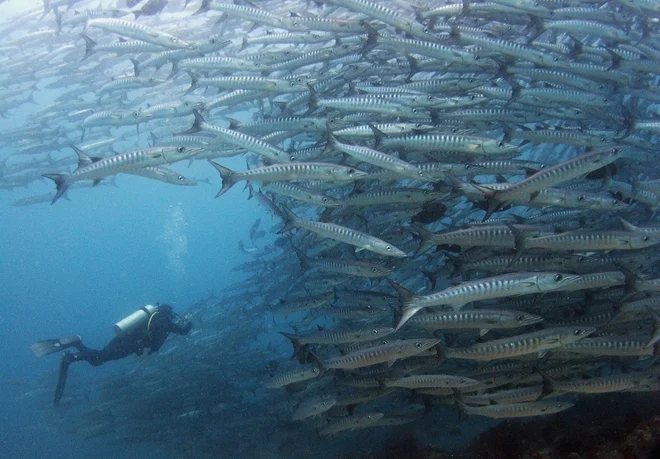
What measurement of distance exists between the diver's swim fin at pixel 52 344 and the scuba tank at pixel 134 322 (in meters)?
2.18

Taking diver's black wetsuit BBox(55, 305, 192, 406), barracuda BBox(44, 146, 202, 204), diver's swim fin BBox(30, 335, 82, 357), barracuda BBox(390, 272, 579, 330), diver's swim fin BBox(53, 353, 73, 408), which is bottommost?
diver's swim fin BBox(53, 353, 73, 408)

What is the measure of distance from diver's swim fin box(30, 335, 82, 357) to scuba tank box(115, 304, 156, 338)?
2.18 meters

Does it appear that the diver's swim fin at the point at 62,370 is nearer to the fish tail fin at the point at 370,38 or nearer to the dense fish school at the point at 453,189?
the dense fish school at the point at 453,189

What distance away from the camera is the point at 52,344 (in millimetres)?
12859

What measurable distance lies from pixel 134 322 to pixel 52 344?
2.84 metres

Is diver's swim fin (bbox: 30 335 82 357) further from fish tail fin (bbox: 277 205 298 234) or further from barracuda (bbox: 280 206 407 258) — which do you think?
barracuda (bbox: 280 206 407 258)

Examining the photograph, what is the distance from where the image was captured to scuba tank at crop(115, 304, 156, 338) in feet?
39.6

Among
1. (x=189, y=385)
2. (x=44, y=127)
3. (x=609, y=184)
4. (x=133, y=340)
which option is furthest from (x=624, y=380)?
(x=44, y=127)

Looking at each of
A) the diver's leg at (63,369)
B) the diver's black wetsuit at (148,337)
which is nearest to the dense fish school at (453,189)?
the diver's black wetsuit at (148,337)

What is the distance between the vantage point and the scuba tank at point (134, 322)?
12.1m

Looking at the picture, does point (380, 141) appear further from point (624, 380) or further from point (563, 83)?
point (624, 380)

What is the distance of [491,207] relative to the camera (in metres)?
4.95

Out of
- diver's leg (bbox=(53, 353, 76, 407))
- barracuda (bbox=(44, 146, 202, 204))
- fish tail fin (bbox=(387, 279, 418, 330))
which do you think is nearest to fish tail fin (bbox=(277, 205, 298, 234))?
barracuda (bbox=(44, 146, 202, 204))

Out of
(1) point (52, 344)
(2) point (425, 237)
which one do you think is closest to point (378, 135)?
(2) point (425, 237)
